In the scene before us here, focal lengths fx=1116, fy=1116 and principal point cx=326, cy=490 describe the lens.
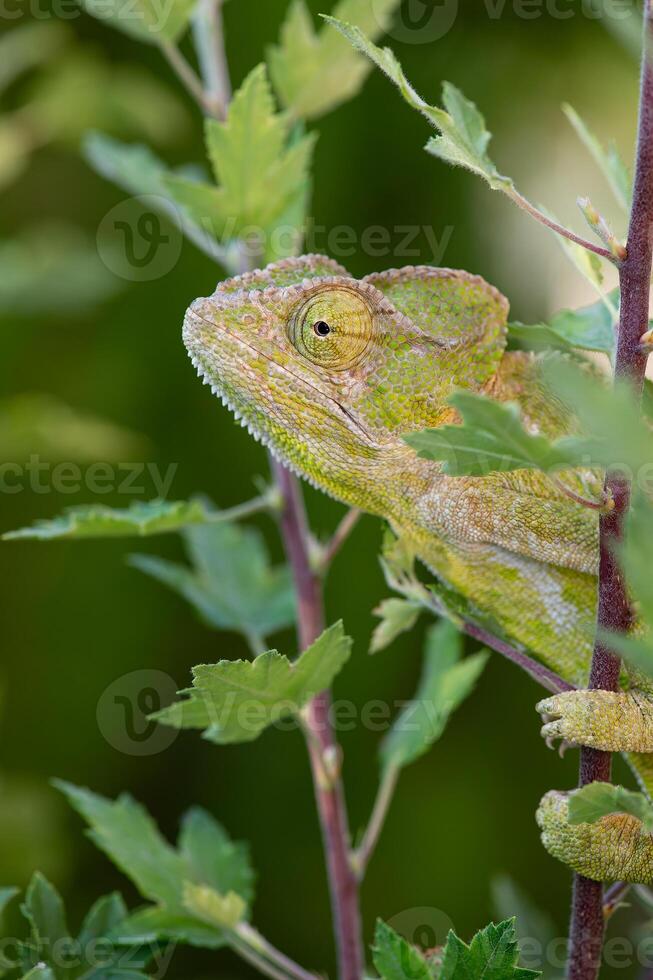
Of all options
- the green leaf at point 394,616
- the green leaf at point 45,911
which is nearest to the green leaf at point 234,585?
the green leaf at point 394,616

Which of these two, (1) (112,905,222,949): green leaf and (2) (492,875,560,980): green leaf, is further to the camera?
(2) (492,875,560,980): green leaf

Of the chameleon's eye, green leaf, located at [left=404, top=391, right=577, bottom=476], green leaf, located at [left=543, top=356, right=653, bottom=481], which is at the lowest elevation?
the chameleon's eye

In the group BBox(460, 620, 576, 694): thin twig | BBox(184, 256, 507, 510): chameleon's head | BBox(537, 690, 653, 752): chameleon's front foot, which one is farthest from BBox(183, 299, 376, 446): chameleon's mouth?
BBox(537, 690, 653, 752): chameleon's front foot

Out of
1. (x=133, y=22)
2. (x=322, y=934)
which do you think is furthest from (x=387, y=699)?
(x=133, y=22)

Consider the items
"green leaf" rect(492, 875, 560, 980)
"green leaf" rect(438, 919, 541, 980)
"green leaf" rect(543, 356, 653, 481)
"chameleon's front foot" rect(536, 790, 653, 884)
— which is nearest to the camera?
"green leaf" rect(543, 356, 653, 481)

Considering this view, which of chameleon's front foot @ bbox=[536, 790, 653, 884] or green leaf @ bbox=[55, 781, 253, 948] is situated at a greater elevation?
chameleon's front foot @ bbox=[536, 790, 653, 884]

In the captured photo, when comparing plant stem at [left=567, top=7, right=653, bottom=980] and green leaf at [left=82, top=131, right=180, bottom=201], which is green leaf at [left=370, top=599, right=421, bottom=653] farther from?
green leaf at [left=82, top=131, right=180, bottom=201]

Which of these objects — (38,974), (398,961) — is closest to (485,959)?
(398,961)
